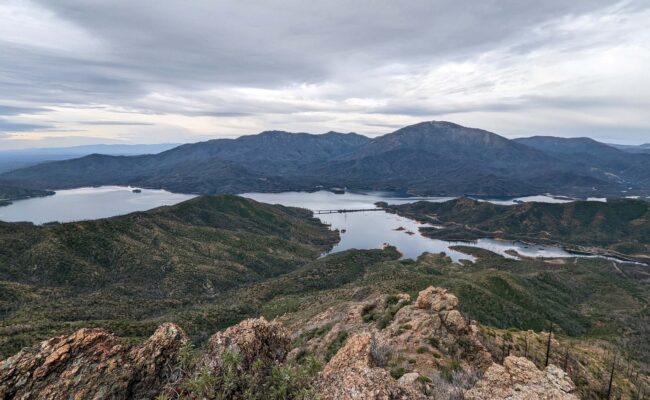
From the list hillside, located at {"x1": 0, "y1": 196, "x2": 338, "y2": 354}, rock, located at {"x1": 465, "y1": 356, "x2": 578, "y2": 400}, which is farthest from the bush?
hillside, located at {"x1": 0, "y1": 196, "x2": 338, "y2": 354}

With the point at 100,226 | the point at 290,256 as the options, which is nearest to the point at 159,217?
the point at 100,226

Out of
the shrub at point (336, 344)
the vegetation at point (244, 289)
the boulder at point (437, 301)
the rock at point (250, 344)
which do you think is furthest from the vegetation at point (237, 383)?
the boulder at point (437, 301)

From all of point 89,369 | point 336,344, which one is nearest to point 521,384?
point 89,369

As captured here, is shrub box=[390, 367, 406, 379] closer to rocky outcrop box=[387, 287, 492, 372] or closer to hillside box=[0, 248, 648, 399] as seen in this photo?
hillside box=[0, 248, 648, 399]

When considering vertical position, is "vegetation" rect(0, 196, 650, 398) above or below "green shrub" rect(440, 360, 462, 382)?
below

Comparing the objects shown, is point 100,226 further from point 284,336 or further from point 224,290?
point 284,336

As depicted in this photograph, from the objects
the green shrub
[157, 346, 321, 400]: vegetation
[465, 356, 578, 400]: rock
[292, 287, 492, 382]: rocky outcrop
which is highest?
[157, 346, 321, 400]: vegetation
